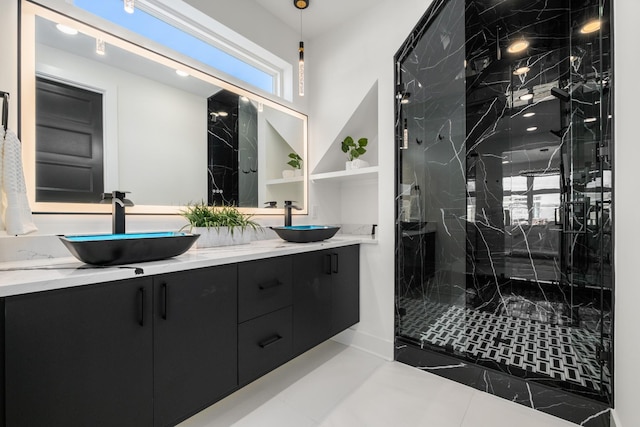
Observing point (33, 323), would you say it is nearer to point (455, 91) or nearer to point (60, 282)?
point (60, 282)

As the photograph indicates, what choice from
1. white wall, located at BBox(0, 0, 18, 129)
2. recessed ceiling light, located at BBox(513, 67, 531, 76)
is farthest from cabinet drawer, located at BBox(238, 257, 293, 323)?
recessed ceiling light, located at BBox(513, 67, 531, 76)

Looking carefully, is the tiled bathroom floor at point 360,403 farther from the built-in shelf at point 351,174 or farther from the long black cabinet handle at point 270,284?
the built-in shelf at point 351,174

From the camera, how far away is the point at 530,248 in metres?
1.93

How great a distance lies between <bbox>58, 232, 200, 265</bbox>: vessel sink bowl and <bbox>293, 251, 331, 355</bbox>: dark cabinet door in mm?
727

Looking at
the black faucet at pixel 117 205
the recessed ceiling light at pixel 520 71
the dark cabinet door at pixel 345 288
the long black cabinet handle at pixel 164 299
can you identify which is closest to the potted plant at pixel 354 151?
the dark cabinet door at pixel 345 288

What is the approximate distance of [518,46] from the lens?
197 centimetres

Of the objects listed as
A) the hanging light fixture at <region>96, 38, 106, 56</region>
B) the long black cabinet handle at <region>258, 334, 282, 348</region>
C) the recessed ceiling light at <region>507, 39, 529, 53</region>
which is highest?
the recessed ceiling light at <region>507, 39, 529, 53</region>

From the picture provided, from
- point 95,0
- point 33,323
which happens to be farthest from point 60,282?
point 95,0

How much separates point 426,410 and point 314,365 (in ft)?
2.59

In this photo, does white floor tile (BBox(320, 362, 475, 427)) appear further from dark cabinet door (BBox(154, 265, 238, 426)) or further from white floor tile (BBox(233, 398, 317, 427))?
dark cabinet door (BBox(154, 265, 238, 426))

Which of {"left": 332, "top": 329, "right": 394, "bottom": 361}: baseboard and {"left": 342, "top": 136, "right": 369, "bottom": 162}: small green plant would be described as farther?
{"left": 342, "top": 136, "right": 369, "bottom": 162}: small green plant

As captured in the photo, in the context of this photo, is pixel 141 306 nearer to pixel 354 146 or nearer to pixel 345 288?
pixel 345 288

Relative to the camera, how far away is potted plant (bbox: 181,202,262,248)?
1810mm

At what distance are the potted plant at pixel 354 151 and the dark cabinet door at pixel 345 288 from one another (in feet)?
2.34
